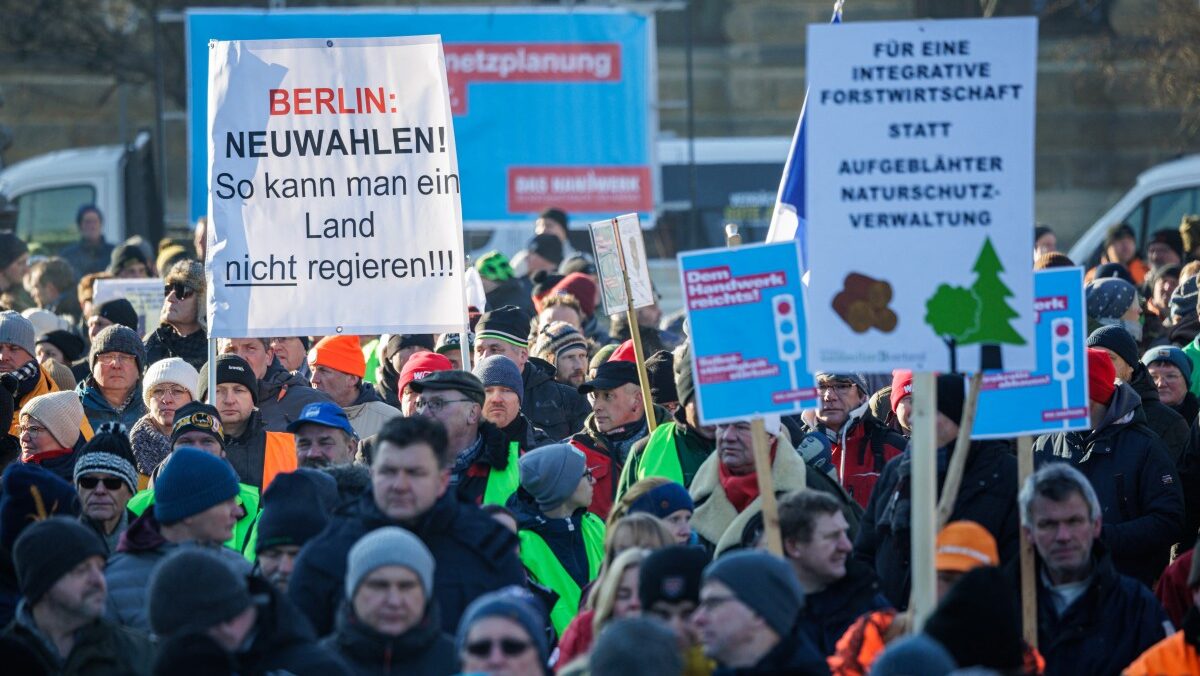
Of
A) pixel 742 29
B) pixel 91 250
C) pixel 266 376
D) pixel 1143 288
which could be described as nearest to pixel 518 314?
pixel 266 376

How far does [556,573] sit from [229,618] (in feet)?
6.10

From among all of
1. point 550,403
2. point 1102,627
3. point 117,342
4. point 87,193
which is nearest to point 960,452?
point 1102,627

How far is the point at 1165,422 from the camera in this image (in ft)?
27.0

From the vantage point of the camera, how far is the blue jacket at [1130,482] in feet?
23.6

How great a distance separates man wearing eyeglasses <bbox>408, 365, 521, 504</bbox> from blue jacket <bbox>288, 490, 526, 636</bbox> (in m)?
1.18

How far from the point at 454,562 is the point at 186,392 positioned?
9.04ft

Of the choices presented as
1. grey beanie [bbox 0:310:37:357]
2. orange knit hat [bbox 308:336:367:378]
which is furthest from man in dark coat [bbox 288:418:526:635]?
grey beanie [bbox 0:310:37:357]

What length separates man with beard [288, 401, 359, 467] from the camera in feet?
23.9

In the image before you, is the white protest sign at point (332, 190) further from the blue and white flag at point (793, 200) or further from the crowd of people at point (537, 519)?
the blue and white flag at point (793, 200)

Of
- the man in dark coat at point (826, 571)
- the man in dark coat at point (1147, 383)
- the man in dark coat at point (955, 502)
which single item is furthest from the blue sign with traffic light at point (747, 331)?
the man in dark coat at point (1147, 383)

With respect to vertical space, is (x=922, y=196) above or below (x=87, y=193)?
below

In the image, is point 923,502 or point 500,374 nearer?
point 923,502

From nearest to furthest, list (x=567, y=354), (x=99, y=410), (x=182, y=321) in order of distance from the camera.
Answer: (x=99, y=410) < (x=182, y=321) < (x=567, y=354)

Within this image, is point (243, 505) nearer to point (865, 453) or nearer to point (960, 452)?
point (865, 453)
